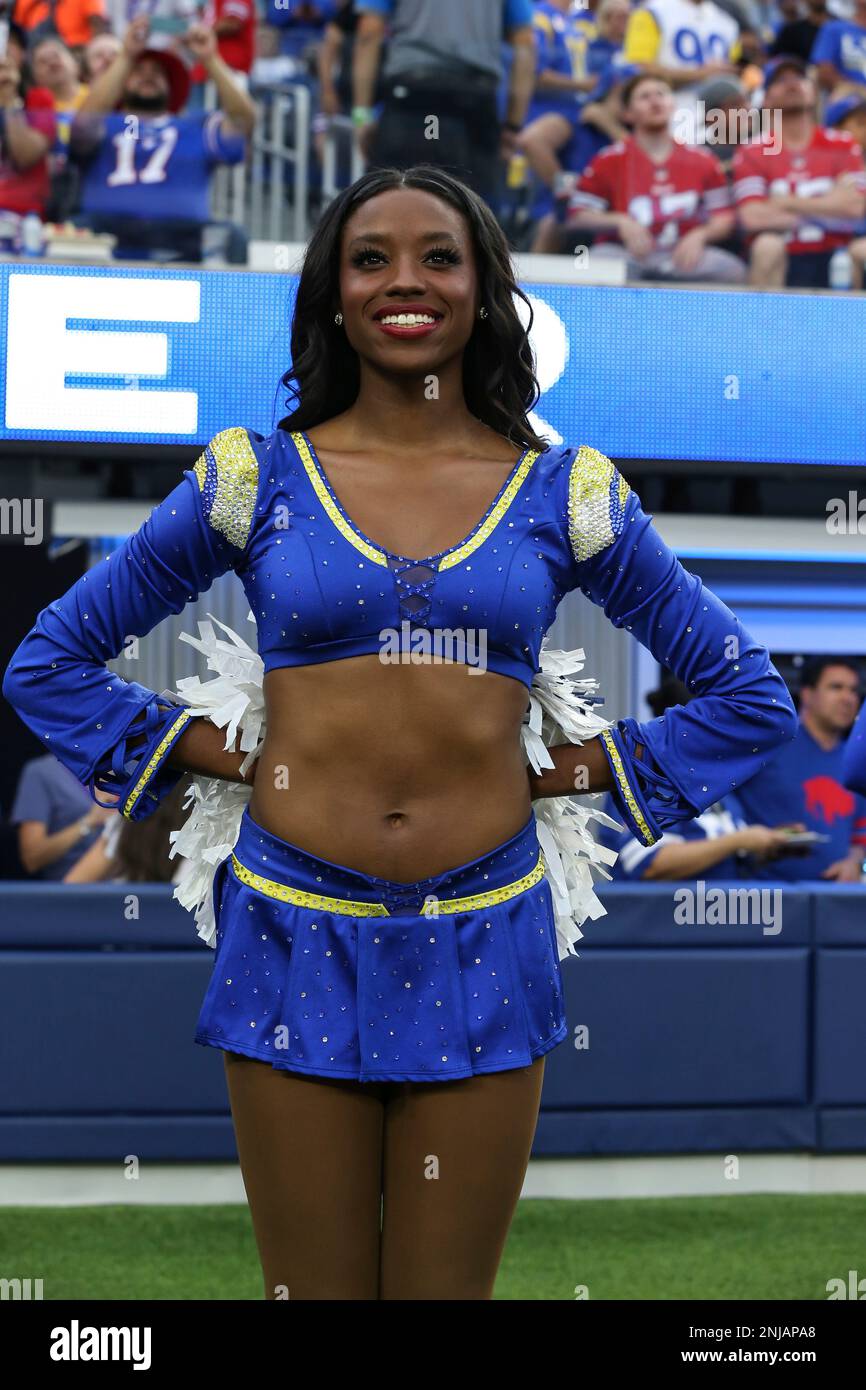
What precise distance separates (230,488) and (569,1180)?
131 inches

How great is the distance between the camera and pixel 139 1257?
4.29 meters

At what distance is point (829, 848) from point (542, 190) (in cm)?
300

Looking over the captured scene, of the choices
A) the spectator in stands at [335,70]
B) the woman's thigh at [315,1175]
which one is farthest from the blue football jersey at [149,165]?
the woman's thigh at [315,1175]

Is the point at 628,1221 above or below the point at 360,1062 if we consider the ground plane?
below

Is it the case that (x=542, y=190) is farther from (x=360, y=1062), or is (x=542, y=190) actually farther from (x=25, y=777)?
(x=360, y=1062)

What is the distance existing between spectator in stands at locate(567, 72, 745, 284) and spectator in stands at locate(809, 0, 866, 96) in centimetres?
98

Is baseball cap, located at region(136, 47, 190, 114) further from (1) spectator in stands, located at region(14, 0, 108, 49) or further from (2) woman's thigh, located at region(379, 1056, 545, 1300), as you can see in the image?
(2) woman's thigh, located at region(379, 1056, 545, 1300)

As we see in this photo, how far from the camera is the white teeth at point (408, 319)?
2.01m

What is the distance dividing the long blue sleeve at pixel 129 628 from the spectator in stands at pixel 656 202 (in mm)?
4961

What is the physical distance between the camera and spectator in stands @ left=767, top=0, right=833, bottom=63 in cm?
795

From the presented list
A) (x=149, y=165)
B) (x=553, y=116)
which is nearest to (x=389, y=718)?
(x=149, y=165)
